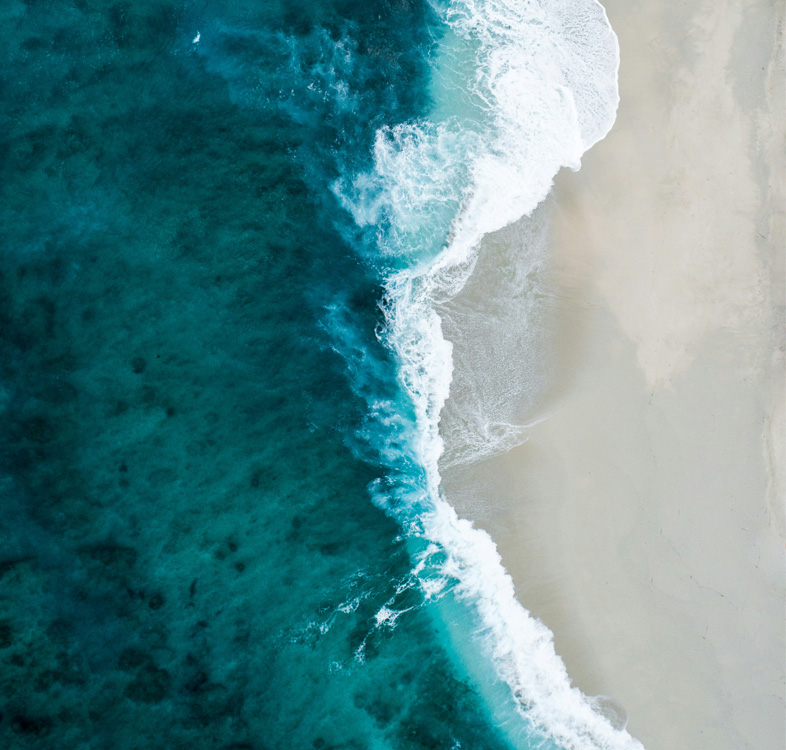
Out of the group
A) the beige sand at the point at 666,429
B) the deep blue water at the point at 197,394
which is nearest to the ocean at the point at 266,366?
the deep blue water at the point at 197,394

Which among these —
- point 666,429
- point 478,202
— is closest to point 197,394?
point 478,202

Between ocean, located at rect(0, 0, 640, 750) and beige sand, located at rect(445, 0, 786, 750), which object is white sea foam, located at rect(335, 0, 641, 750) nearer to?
ocean, located at rect(0, 0, 640, 750)

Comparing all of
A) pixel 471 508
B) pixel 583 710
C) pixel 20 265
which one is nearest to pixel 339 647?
pixel 471 508

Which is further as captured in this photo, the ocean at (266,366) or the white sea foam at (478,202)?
the white sea foam at (478,202)

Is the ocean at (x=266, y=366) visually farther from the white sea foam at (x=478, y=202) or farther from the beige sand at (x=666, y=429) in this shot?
the beige sand at (x=666, y=429)

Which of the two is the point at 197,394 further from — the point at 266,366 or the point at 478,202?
the point at 478,202

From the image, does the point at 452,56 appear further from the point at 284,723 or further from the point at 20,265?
the point at 284,723
